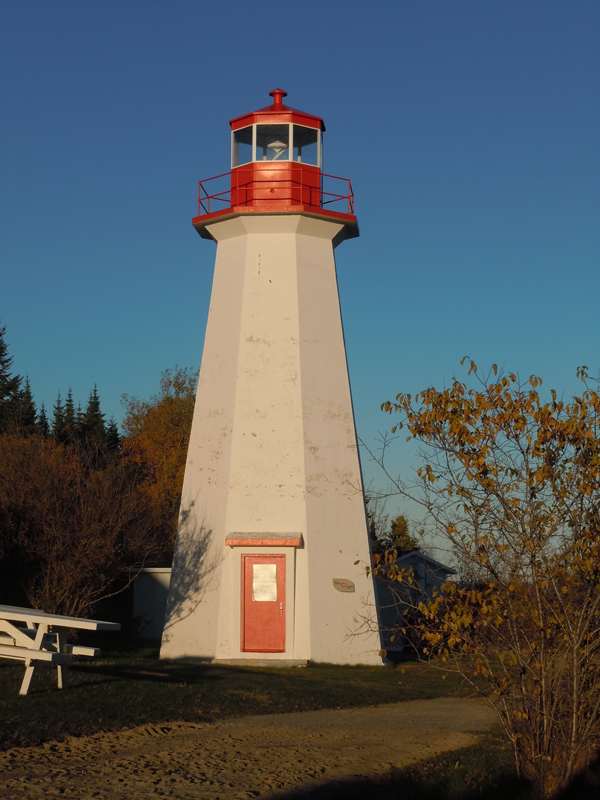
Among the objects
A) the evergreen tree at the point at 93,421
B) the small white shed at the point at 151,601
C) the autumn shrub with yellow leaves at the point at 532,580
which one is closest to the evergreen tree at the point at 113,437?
the evergreen tree at the point at 93,421

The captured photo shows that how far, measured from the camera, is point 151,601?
2256 cm

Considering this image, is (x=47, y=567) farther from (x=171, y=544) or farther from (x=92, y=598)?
(x=171, y=544)

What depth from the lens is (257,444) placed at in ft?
57.8

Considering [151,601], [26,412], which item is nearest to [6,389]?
[26,412]

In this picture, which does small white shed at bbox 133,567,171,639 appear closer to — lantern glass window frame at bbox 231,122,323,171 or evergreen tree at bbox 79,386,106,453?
lantern glass window frame at bbox 231,122,323,171

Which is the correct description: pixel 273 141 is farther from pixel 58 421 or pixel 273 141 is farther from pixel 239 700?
pixel 58 421

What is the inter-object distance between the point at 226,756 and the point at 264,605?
8614mm

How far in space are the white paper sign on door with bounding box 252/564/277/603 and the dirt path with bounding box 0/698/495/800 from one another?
5.57 meters

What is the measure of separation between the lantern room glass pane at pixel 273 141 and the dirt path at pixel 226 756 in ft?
40.6

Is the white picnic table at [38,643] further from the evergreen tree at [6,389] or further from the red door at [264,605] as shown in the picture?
the evergreen tree at [6,389]

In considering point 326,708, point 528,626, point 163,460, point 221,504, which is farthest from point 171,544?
point 528,626

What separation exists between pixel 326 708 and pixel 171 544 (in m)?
20.7

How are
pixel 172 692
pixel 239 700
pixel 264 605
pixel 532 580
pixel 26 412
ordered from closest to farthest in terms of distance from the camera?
pixel 532 580 → pixel 172 692 → pixel 239 700 → pixel 264 605 → pixel 26 412

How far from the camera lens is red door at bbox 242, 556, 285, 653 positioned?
55.4ft
